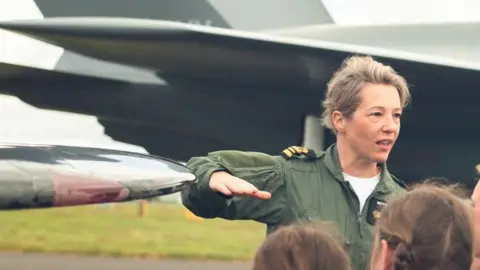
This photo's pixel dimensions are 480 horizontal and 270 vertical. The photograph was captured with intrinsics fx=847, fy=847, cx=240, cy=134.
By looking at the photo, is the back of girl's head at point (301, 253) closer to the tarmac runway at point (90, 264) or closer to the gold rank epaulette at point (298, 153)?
the gold rank epaulette at point (298, 153)

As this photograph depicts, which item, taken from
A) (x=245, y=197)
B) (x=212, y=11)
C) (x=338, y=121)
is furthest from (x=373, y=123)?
(x=212, y=11)

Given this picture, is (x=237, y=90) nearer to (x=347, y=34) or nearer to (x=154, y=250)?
(x=347, y=34)

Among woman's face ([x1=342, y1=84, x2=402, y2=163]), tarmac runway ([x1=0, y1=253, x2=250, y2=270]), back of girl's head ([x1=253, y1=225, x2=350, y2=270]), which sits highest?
woman's face ([x1=342, y1=84, x2=402, y2=163])

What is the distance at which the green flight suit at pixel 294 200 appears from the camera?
213cm

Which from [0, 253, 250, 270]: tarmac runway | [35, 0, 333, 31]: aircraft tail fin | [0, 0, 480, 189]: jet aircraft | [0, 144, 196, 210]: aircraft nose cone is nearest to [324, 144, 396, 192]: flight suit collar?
[0, 144, 196, 210]: aircraft nose cone

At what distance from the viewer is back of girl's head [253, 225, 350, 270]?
1492 millimetres

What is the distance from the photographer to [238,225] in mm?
15359

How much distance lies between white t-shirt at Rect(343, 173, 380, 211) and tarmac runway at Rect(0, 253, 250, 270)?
6002 millimetres

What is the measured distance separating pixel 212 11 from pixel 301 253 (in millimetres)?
9321

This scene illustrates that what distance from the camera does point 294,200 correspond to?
2.15 m

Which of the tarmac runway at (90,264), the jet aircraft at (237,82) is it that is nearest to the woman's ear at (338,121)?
the jet aircraft at (237,82)

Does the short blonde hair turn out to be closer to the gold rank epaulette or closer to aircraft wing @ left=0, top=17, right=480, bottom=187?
the gold rank epaulette

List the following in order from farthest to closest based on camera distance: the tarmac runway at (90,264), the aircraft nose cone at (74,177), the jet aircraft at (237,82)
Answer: the tarmac runway at (90,264) → the jet aircraft at (237,82) → the aircraft nose cone at (74,177)

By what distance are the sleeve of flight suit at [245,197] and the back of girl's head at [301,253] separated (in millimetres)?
536
